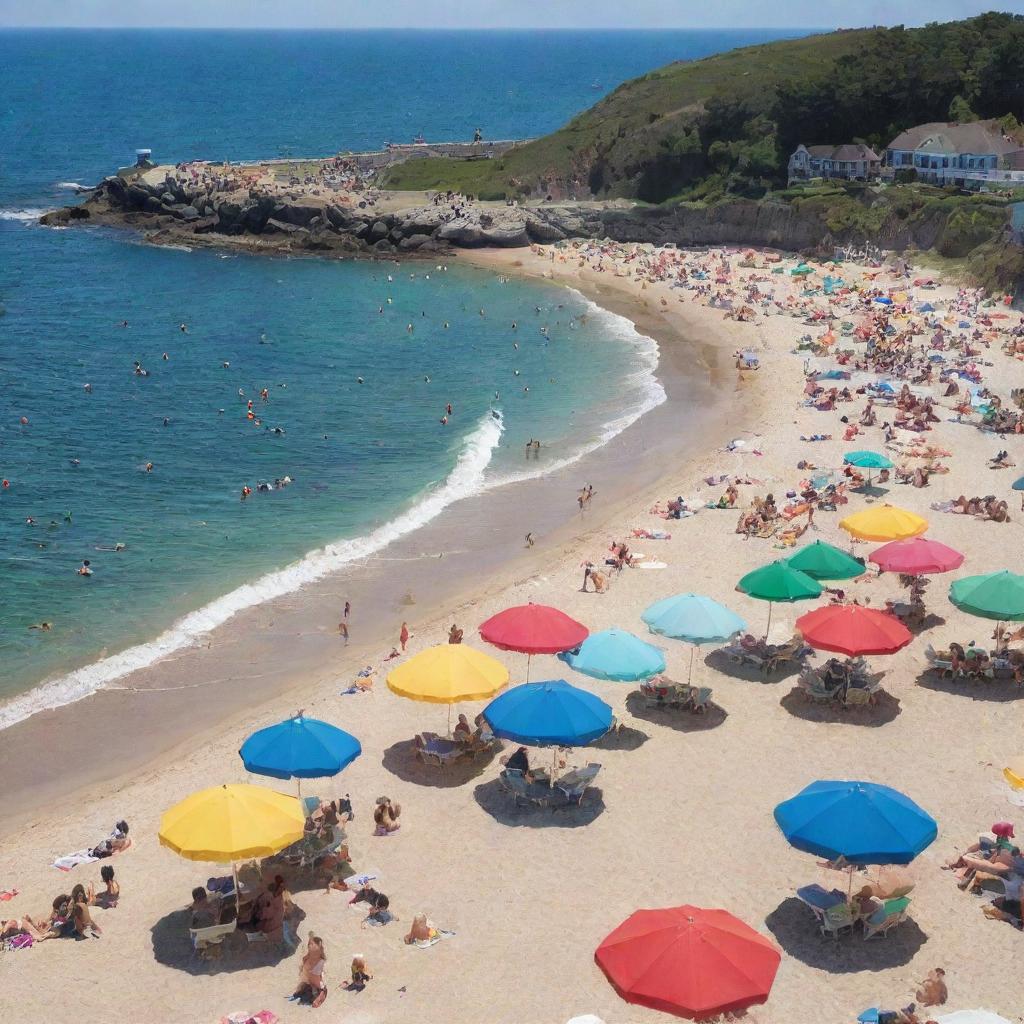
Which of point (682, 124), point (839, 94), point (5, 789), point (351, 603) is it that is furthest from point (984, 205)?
point (5, 789)

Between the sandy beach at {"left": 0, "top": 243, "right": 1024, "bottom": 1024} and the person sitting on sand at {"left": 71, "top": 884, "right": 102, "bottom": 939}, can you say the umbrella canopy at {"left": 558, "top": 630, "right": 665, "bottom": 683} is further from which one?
the person sitting on sand at {"left": 71, "top": 884, "right": 102, "bottom": 939}

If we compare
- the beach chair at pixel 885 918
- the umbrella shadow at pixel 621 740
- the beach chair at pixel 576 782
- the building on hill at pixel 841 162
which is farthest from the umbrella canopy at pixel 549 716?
the building on hill at pixel 841 162

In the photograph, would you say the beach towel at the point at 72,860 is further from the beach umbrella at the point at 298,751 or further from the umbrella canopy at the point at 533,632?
the umbrella canopy at the point at 533,632

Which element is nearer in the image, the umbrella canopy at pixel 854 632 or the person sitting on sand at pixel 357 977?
the person sitting on sand at pixel 357 977

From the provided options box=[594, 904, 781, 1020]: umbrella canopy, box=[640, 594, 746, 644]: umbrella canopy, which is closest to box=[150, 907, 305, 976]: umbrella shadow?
box=[594, 904, 781, 1020]: umbrella canopy

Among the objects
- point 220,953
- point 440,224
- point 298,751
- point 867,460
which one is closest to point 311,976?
point 220,953

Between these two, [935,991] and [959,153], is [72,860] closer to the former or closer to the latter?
[935,991]

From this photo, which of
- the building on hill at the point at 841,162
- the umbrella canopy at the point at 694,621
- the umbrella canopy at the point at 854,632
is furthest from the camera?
the building on hill at the point at 841,162

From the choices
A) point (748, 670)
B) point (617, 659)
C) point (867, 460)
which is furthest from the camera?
point (867, 460)
